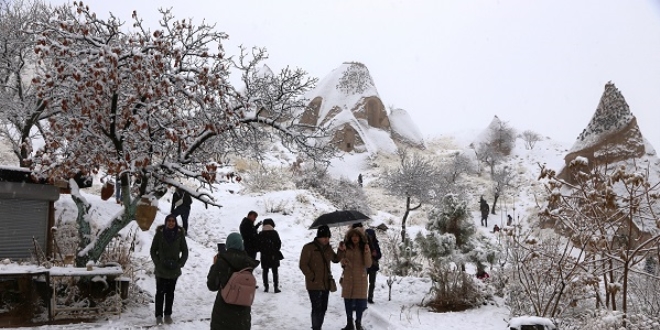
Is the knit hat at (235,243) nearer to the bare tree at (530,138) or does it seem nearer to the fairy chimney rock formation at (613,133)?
the fairy chimney rock formation at (613,133)

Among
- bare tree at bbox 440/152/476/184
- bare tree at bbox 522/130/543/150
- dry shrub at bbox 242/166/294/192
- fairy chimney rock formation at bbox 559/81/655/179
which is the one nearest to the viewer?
dry shrub at bbox 242/166/294/192

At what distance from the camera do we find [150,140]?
772cm

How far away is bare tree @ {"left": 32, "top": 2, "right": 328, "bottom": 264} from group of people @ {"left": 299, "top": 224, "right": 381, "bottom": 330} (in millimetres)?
2071

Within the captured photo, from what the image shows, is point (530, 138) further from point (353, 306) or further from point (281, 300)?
point (353, 306)

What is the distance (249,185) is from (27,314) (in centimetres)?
1873

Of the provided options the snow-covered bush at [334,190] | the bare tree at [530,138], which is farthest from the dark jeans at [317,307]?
the bare tree at [530,138]

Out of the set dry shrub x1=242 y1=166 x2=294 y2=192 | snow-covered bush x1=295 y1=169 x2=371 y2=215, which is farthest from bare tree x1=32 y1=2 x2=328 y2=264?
snow-covered bush x1=295 y1=169 x2=371 y2=215

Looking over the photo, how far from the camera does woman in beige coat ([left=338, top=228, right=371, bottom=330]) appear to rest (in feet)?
23.4

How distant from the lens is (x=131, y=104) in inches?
284

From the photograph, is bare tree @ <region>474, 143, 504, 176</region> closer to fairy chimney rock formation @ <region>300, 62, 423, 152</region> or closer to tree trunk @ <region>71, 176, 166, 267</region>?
fairy chimney rock formation @ <region>300, 62, 423, 152</region>

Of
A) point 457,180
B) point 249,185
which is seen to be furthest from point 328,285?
point 457,180

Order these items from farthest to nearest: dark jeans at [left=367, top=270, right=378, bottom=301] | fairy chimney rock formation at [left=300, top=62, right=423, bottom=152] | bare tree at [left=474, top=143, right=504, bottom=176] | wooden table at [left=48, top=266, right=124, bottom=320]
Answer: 1. fairy chimney rock formation at [left=300, top=62, right=423, bottom=152]
2. bare tree at [left=474, top=143, right=504, bottom=176]
3. dark jeans at [left=367, top=270, right=378, bottom=301]
4. wooden table at [left=48, top=266, right=124, bottom=320]

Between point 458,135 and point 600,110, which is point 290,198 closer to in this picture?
point 600,110

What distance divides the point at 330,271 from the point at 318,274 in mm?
203
